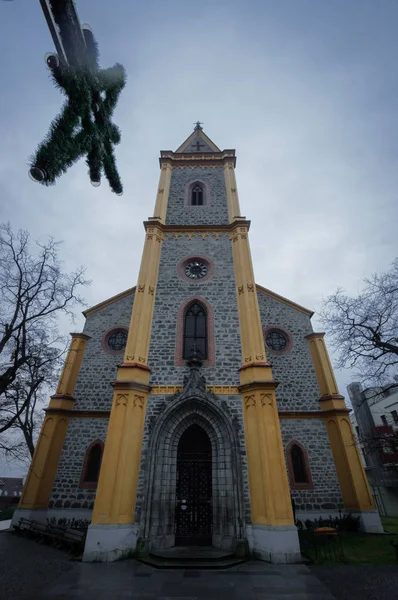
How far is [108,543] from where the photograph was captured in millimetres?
7992

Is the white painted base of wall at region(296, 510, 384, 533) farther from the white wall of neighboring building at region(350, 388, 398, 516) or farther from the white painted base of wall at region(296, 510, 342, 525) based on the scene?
the white wall of neighboring building at region(350, 388, 398, 516)

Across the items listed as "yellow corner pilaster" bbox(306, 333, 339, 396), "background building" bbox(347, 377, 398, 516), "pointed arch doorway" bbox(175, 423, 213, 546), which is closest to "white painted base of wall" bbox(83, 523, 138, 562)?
"pointed arch doorway" bbox(175, 423, 213, 546)

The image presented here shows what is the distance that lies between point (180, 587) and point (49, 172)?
8386 millimetres

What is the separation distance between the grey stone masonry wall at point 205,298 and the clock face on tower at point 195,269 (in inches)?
16.5

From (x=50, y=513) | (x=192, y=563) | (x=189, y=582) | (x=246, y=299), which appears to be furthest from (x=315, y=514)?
(x=50, y=513)

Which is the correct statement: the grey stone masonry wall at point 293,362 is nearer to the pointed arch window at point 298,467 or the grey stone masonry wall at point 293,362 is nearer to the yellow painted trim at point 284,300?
the yellow painted trim at point 284,300

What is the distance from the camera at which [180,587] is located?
19.7 ft

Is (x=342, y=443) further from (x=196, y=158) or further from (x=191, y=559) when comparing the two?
(x=196, y=158)

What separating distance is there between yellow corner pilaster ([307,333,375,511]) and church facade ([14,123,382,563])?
0.17 ft

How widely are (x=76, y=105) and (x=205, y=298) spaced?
952cm

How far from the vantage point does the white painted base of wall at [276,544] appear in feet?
25.3

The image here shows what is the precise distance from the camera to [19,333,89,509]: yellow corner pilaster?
39.3ft

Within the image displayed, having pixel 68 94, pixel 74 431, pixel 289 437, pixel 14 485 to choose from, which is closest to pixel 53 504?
pixel 74 431

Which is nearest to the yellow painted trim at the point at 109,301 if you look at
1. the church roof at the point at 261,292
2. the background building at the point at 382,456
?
the church roof at the point at 261,292
